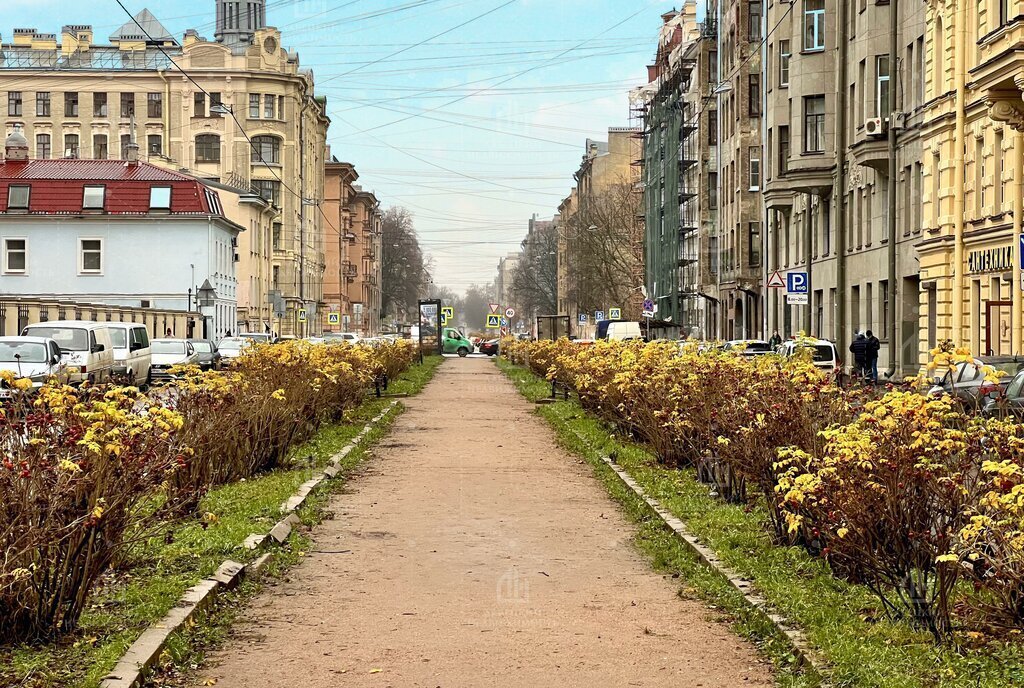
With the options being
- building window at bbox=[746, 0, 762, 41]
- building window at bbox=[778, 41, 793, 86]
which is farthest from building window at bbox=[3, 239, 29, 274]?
building window at bbox=[778, 41, 793, 86]

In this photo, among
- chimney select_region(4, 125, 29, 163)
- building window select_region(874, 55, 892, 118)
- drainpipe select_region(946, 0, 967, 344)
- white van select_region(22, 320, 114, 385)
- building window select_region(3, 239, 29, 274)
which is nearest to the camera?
white van select_region(22, 320, 114, 385)

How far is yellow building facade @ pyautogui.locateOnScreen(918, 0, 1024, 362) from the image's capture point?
106 ft

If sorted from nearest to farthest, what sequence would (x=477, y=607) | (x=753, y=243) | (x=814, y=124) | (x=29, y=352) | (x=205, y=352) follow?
(x=477, y=607) → (x=29, y=352) → (x=814, y=124) → (x=205, y=352) → (x=753, y=243)

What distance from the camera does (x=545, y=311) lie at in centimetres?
15250

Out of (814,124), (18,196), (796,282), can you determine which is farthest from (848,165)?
(18,196)

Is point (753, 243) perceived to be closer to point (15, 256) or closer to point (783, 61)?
point (783, 61)

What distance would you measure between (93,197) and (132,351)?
3089 centimetres

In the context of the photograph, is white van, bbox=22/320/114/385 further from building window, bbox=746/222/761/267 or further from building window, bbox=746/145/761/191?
building window, bbox=746/145/761/191

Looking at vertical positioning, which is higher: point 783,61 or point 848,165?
point 783,61

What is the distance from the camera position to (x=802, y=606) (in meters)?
8.61

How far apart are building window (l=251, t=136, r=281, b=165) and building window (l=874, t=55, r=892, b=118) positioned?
6606 cm

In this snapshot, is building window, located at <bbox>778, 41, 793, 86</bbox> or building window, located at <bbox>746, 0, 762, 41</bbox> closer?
building window, located at <bbox>778, 41, 793, 86</bbox>

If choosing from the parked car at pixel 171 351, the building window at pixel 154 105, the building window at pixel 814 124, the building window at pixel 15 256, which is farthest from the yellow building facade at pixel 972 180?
the building window at pixel 154 105

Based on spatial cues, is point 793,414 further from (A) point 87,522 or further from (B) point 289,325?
(B) point 289,325
